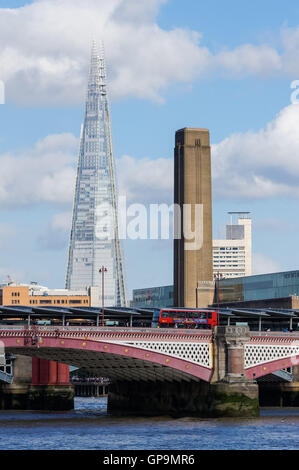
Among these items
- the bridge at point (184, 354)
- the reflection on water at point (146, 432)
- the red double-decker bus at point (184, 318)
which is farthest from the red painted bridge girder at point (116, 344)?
the red double-decker bus at point (184, 318)

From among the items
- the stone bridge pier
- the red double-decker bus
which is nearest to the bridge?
the stone bridge pier

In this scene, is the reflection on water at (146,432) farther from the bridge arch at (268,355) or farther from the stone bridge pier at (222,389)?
the bridge arch at (268,355)

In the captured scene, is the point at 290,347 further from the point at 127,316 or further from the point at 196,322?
the point at 127,316

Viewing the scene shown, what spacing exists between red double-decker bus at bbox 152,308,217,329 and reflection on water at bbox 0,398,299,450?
12171 mm

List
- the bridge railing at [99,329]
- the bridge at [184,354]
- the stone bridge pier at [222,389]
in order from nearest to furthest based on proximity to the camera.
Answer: the bridge railing at [99,329] < the bridge at [184,354] < the stone bridge pier at [222,389]

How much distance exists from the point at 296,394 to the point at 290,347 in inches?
991

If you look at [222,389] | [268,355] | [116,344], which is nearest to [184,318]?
[268,355]

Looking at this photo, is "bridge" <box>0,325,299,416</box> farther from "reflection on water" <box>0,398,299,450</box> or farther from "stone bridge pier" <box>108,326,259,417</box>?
"reflection on water" <box>0,398,299,450</box>

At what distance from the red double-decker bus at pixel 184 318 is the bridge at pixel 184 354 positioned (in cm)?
697

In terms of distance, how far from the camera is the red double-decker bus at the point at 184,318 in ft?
415

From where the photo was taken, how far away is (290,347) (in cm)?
12169

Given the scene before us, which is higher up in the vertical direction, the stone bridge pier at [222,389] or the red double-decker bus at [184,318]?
the red double-decker bus at [184,318]

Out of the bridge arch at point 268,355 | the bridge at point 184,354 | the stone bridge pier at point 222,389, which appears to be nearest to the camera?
the bridge at point 184,354
